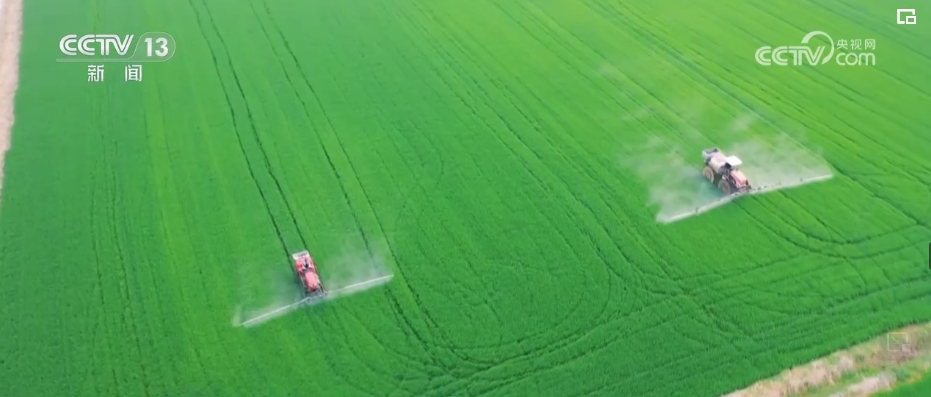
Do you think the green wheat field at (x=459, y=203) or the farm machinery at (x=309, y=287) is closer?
the green wheat field at (x=459, y=203)

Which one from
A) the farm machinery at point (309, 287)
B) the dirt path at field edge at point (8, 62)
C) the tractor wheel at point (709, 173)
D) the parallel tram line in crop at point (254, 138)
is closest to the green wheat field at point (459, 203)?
the parallel tram line in crop at point (254, 138)

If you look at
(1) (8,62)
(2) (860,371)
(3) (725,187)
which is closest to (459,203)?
(3) (725,187)

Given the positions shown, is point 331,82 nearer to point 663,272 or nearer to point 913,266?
point 663,272

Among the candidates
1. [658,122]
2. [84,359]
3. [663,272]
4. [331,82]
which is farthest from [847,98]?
[84,359]

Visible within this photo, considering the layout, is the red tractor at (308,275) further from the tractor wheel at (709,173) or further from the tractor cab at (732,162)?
the tractor cab at (732,162)

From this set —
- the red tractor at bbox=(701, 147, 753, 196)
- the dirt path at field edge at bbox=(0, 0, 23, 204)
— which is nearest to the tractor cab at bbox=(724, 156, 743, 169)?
the red tractor at bbox=(701, 147, 753, 196)

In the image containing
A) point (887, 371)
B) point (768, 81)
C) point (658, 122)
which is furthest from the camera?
point (768, 81)
